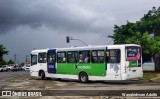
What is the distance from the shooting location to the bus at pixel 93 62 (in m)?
23.7

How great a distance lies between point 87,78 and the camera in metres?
26.1

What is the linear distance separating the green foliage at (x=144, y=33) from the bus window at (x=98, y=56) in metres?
17.5

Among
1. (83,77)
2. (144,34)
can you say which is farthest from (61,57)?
(144,34)

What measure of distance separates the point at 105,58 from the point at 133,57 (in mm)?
1969

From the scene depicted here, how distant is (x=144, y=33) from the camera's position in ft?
140

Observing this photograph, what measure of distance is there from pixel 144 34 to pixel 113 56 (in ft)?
63.1

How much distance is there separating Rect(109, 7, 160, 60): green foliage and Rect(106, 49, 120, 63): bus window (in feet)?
59.5

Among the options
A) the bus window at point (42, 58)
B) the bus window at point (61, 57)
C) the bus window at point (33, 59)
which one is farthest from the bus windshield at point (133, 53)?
the bus window at point (33, 59)

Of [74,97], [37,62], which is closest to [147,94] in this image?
[74,97]

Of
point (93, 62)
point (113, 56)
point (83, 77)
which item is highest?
point (113, 56)

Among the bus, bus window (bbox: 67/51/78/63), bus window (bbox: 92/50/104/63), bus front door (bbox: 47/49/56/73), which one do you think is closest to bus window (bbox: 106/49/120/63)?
the bus

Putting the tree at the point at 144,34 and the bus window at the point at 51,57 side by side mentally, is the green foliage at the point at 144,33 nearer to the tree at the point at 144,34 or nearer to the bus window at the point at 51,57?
the tree at the point at 144,34

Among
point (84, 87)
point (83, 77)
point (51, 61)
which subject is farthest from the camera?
point (51, 61)

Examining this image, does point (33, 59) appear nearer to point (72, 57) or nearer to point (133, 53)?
point (72, 57)
